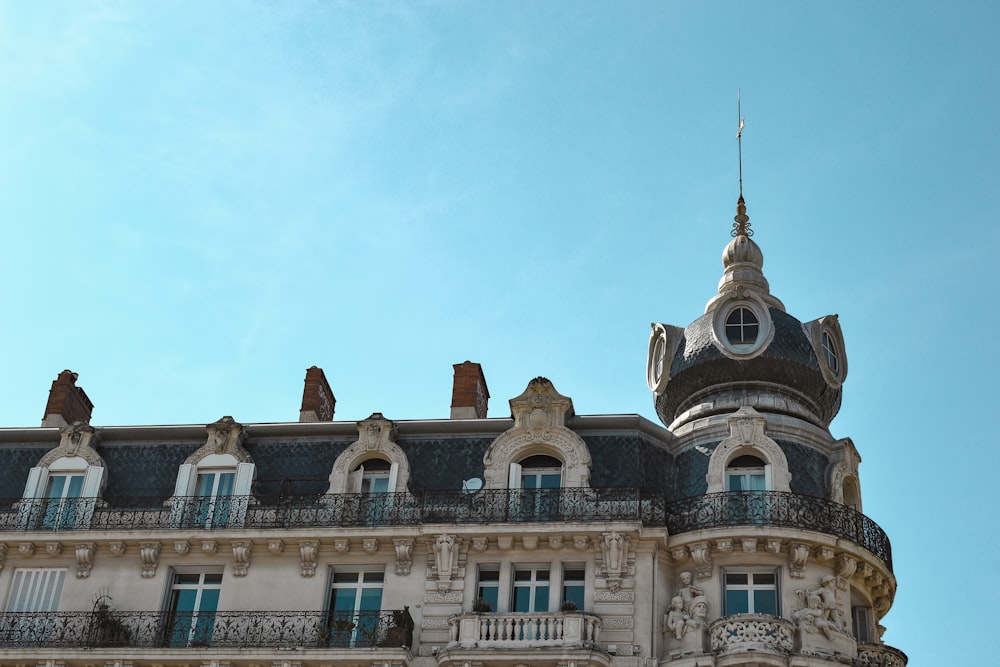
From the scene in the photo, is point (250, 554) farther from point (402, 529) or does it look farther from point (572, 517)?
point (572, 517)

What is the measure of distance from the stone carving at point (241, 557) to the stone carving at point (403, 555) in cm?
321

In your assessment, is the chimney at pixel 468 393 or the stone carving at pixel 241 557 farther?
the chimney at pixel 468 393

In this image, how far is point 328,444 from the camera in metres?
35.8

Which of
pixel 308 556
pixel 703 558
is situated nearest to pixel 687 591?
pixel 703 558

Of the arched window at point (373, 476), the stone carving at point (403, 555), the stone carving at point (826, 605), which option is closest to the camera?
the stone carving at point (826, 605)

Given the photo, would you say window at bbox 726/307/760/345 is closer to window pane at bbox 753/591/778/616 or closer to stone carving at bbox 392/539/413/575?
window pane at bbox 753/591/778/616

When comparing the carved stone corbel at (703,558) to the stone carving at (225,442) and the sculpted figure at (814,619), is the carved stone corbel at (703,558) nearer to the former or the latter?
the sculpted figure at (814,619)

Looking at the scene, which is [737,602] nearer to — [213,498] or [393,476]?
[393,476]

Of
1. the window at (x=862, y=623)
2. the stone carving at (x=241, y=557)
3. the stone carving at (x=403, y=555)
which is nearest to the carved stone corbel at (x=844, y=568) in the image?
the window at (x=862, y=623)

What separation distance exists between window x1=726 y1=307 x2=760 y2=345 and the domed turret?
0.07ft

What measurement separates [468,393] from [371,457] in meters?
3.20

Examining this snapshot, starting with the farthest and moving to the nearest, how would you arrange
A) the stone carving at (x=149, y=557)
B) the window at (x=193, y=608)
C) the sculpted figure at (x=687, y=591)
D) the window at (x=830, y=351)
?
the window at (x=830, y=351) < the stone carving at (x=149, y=557) < the window at (x=193, y=608) < the sculpted figure at (x=687, y=591)

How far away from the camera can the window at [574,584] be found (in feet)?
106

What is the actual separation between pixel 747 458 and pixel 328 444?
9.30 metres
